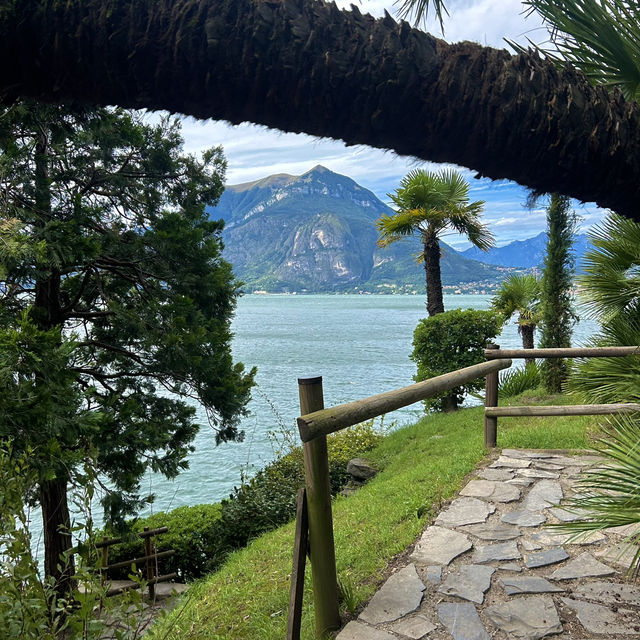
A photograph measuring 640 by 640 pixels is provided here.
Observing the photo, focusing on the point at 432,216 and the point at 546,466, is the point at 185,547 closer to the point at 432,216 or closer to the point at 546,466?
the point at 546,466

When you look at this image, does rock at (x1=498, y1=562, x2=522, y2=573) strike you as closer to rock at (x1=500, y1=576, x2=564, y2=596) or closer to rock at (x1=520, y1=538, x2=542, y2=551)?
rock at (x1=500, y1=576, x2=564, y2=596)

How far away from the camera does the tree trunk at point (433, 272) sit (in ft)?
48.3

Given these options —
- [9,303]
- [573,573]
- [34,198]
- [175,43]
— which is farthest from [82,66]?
[9,303]

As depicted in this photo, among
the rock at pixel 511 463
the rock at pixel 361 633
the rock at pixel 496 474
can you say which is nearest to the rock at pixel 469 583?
the rock at pixel 361 633

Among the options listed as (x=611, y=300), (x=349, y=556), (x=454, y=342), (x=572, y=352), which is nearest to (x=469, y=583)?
(x=349, y=556)

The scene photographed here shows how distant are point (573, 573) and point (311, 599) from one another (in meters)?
1.53

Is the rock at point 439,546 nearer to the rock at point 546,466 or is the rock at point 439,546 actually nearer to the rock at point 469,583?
the rock at point 469,583

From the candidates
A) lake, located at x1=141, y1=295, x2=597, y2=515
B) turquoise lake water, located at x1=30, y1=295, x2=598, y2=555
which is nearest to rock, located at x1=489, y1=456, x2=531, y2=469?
turquoise lake water, located at x1=30, y1=295, x2=598, y2=555

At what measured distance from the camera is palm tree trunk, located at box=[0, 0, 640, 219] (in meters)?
1.72

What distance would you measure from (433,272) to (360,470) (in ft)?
22.7

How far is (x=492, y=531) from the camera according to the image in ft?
12.6

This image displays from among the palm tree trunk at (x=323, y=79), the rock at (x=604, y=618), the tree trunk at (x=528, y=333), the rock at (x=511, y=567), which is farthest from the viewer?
the tree trunk at (x=528, y=333)

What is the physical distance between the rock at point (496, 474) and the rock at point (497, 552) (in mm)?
1278

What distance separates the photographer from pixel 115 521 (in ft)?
24.0
